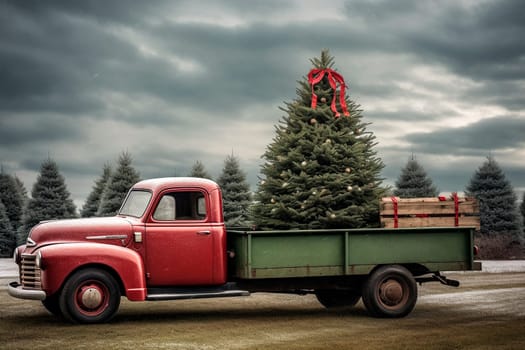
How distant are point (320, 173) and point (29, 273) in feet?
25.4

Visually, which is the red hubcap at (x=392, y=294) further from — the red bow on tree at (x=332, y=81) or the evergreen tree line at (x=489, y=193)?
the evergreen tree line at (x=489, y=193)

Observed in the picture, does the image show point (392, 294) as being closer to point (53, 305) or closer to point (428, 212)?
point (428, 212)

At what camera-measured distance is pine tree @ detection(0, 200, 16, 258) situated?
36875mm

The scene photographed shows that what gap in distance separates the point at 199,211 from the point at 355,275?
9.34ft

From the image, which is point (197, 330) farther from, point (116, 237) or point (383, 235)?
point (383, 235)

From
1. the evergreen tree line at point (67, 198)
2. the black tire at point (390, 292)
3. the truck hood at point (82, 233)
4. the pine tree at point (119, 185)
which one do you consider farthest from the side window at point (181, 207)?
the pine tree at point (119, 185)

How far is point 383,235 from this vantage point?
11773 millimetres

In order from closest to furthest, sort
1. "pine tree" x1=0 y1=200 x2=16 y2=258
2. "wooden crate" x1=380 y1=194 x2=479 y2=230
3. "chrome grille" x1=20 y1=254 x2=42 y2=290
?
1. "chrome grille" x1=20 y1=254 x2=42 y2=290
2. "wooden crate" x1=380 y1=194 x2=479 y2=230
3. "pine tree" x1=0 y1=200 x2=16 y2=258

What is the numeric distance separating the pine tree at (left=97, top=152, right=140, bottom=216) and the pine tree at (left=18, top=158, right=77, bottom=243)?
3456 millimetres

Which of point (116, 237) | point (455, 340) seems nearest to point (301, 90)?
point (116, 237)

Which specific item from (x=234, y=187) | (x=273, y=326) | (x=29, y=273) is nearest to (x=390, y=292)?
(x=273, y=326)

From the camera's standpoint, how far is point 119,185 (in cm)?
3244

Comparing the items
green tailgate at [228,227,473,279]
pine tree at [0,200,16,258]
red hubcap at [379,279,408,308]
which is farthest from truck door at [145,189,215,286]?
pine tree at [0,200,16,258]

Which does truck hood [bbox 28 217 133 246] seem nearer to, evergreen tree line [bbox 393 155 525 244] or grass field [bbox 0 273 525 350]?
grass field [bbox 0 273 525 350]
